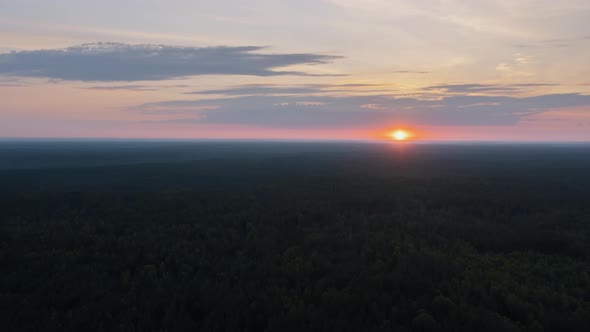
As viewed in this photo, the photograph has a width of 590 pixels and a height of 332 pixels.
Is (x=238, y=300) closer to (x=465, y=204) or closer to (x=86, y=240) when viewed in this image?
(x=86, y=240)

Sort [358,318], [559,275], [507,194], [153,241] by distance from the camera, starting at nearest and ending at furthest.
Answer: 1. [358,318]
2. [559,275]
3. [153,241]
4. [507,194]

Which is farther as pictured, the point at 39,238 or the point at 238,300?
the point at 39,238

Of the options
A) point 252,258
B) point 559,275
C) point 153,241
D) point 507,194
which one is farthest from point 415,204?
point 153,241

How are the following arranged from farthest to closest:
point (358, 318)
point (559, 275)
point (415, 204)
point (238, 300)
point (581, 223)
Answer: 1. point (415, 204)
2. point (581, 223)
3. point (559, 275)
4. point (238, 300)
5. point (358, 318)

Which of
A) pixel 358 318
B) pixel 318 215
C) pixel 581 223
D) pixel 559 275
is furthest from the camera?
pixel 318 215

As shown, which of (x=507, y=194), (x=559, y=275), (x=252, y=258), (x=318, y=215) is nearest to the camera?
(x=559, y=275)

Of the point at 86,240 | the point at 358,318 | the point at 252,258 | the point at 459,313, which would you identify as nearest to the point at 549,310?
the point at 459,313

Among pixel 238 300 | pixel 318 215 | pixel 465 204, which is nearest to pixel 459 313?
pixel 238 300

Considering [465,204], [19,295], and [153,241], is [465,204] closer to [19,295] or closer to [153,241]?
[153,241]

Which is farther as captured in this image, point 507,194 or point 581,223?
point 507,194
